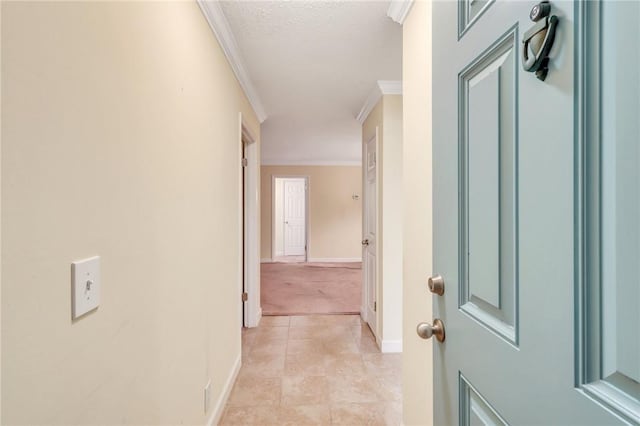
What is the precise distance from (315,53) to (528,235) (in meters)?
1.96

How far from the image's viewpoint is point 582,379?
1.42ft

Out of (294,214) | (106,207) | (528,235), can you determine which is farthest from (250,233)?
(294,214)

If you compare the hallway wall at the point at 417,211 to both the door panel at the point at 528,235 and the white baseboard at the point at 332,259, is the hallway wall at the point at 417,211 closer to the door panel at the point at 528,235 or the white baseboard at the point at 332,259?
the door panel at the point at 528,235

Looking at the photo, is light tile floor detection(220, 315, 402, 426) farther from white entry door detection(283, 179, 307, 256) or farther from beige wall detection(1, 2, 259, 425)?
white entry door detection(283, 179, 307, 256)

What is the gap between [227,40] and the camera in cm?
184

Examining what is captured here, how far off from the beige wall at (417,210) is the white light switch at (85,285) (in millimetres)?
1092

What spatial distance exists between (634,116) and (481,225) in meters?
0.33

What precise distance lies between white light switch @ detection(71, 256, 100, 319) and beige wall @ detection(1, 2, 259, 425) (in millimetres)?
18

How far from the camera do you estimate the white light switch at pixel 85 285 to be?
698 millimetres

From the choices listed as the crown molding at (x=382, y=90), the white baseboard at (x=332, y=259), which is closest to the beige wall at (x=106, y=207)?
the crown molding at (x=382, y=90)

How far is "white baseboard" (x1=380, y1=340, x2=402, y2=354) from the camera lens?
2.77 metres

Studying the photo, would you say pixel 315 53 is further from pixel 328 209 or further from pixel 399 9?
pixel 328 209

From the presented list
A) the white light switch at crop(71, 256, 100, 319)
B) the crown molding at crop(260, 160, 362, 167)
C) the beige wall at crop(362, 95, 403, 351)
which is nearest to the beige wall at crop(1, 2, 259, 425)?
the white light switch at crop(71, 256, 100, 319)

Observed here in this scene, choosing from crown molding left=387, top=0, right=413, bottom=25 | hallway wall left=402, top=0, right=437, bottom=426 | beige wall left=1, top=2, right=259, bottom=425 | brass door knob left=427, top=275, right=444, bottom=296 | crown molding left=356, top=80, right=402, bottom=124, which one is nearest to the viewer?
beige wall left=1, top=2, right=259, bottom=425
